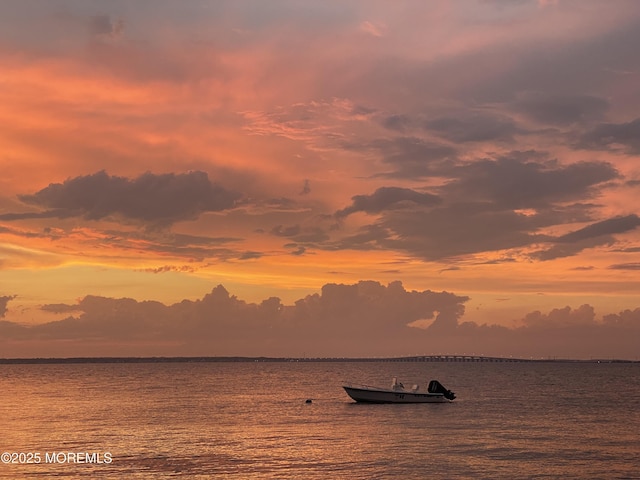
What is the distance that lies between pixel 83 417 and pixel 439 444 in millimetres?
54042

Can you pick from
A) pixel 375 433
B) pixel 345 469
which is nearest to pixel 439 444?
pixel 375 433

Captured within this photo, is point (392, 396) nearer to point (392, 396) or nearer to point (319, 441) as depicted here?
point (392, 396)

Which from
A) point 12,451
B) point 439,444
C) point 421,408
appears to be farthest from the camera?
point 421,408

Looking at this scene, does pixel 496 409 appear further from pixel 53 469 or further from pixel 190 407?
pixel 53 469

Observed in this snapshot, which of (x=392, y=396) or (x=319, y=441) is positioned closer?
(x=319, y=441)

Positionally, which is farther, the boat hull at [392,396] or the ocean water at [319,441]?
the boat hull at [392,396]

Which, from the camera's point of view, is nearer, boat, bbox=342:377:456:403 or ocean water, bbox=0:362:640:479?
ocean water, bbox=0:362:640:479

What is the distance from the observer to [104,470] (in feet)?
189

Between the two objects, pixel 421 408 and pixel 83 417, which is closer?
pixel 83 417

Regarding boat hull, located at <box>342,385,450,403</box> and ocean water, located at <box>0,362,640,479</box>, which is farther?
boat hull, located at <box>342,385,450,403</box>

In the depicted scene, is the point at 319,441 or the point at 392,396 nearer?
the point at 319,441

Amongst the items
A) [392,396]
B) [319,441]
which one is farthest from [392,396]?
[319,441]

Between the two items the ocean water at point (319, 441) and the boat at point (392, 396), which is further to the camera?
the boat at point (392, 396)

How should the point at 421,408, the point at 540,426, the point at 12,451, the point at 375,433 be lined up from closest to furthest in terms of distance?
the point at 12,451 < the point at 375,433 < the point at 540,426 < the point at 421,408
